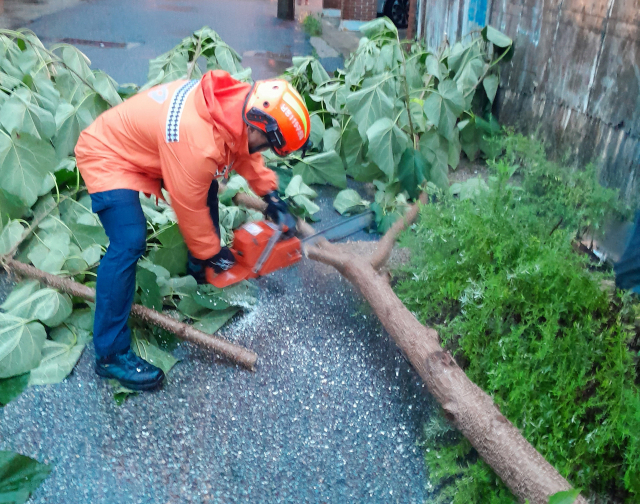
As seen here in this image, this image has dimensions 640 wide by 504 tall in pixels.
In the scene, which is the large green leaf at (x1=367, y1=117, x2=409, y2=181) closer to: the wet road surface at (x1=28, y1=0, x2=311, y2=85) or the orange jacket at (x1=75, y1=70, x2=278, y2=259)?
the orange jacket at (x1=75, y1=70, x2=278, y2=259)

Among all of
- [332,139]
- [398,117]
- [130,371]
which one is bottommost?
[130,371]

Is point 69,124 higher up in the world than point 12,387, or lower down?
higher up

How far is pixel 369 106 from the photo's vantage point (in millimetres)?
3291

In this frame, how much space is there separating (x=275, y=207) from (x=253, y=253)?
247mm

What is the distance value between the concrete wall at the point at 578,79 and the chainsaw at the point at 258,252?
1.66 m

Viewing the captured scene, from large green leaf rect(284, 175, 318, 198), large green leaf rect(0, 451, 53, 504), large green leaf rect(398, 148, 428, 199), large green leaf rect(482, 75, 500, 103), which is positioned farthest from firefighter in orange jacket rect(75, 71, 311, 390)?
large green leaf rect(482, 75, 500, 103)

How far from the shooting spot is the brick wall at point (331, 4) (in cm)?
787

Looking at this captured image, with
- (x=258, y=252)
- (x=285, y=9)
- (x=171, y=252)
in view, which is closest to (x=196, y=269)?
(x=171, y=252)

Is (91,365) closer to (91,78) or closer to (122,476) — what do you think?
(122,476)

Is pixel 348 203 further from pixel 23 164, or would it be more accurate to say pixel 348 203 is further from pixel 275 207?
pixel 23 164

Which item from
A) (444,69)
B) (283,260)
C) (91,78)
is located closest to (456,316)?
(283,260)

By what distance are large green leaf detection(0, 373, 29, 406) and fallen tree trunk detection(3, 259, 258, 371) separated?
40 cm

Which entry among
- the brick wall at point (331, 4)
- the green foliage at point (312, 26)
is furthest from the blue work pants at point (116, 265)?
the brick wall at point (331, 4)

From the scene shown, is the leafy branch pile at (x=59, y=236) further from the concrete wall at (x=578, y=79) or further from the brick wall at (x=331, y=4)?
the brick wall at (x=331, y=4)
